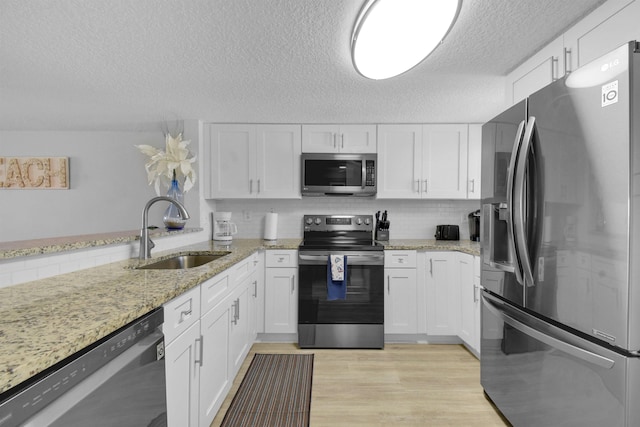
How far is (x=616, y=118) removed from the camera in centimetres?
113

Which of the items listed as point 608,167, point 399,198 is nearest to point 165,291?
point 608,167

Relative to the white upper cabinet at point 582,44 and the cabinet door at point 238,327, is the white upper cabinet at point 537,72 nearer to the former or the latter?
the white upper cabinet at point 582,44

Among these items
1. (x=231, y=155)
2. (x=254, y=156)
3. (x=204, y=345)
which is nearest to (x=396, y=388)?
(x=204, y=345)

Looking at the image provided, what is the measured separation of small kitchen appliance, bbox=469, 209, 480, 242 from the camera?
350 centimetres

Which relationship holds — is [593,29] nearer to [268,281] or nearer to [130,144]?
[268,281]

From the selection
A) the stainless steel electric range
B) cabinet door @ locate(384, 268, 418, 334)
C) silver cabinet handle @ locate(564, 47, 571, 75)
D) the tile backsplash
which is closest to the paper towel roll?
the tile backsplash

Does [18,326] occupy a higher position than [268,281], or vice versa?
[18,326]

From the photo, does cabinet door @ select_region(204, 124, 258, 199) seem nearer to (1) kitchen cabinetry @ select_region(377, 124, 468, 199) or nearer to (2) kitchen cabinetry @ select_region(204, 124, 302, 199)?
→ (2) kitchen cabinetry @ select_region(204, 124, 302, 199)

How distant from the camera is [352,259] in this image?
9.95ft

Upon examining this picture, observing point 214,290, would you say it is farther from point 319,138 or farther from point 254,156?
point 319,138

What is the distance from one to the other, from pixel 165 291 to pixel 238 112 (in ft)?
7.36

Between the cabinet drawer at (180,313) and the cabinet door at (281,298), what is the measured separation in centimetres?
155

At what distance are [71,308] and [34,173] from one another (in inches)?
158

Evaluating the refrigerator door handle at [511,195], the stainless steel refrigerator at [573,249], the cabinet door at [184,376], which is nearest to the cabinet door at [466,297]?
the stainless steel refrigerator at [573,249]
